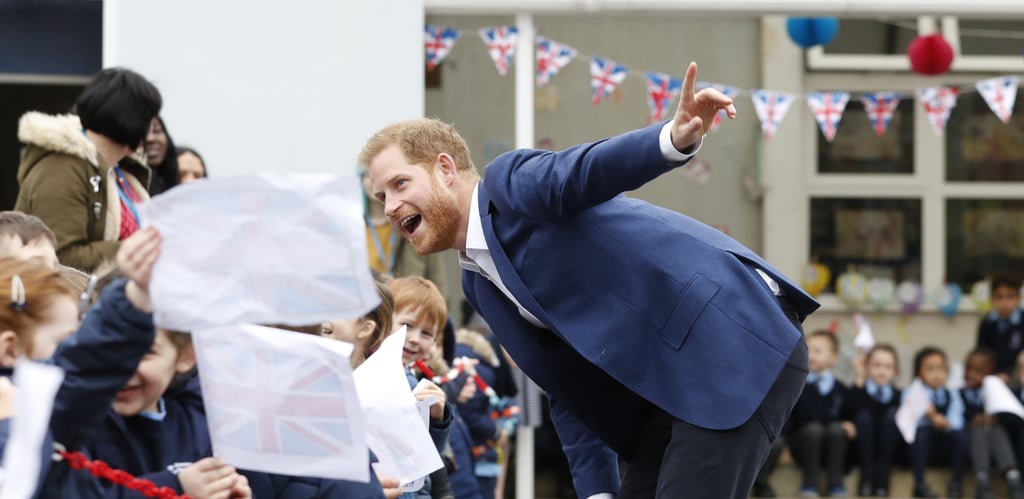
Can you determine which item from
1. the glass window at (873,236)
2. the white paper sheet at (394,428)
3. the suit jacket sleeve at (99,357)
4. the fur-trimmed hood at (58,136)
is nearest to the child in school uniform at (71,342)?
the suit jacket sleeve at (99,357)

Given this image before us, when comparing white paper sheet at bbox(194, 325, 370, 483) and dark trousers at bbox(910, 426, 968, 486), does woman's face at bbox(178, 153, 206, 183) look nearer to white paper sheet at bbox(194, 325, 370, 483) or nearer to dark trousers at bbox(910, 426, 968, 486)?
white paper sheet at bbox(194, 325, 370, 483)

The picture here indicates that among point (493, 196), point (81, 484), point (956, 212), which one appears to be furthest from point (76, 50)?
point (956, 212)

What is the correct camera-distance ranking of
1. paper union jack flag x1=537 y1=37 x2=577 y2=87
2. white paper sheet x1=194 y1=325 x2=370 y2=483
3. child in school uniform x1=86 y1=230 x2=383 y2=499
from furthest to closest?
paper union jack flag x1=537 y1=37 x2=577 y2=87 → child in school uniform x1=86 y1=230 x2=383 y2=499 → white paper sheet x1=194 y1=325 x2=370 y2=483

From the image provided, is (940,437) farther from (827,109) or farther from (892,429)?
(827,109)

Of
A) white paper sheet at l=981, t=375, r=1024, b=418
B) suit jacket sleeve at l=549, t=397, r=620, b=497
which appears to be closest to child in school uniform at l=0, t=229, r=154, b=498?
suit jacket sleeve at l=549, t=397, r=620, b=497

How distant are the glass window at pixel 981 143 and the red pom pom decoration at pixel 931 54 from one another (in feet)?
5.65

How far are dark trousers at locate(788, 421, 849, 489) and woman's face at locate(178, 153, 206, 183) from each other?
4518 mm

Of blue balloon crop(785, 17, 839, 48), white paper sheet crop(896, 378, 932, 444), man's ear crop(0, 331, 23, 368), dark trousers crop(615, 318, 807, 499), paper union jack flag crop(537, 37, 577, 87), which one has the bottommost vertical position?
white paper sheet crop(896, 378, 932, 444)

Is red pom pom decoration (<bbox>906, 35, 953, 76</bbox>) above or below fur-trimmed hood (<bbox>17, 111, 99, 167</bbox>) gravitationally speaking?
above

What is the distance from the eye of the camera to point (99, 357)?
7.92ft

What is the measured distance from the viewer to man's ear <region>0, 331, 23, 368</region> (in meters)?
2.68

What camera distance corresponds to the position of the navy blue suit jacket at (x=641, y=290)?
10.9ft

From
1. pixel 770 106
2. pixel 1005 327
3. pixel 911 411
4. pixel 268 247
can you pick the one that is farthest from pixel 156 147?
pixel 1005 327

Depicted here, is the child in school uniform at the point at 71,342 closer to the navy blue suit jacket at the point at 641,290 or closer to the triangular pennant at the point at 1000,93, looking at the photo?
the navy blue suit jacket at the point at 641,290
